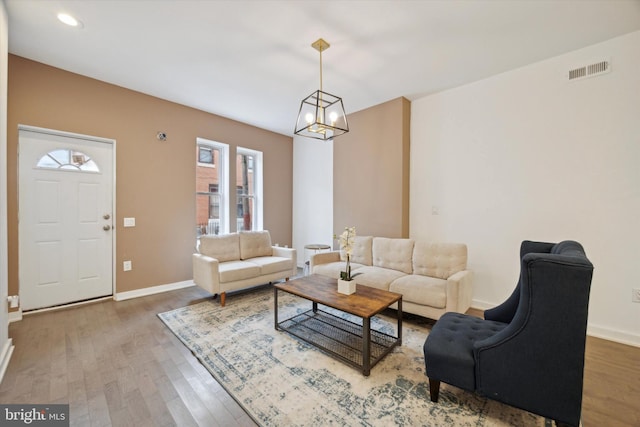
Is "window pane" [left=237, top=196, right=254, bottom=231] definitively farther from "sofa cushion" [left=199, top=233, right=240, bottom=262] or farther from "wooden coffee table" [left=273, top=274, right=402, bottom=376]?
"wooden coffee table" [left=273, top=274, right=402, bottom=376]

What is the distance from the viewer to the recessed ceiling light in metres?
2.26

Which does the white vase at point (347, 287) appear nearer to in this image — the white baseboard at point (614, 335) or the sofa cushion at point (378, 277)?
the sofa cushion at point (378, 277)

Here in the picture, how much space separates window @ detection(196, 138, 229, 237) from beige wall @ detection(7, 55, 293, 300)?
6.6 inches

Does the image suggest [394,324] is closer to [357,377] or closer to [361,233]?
[357,377]

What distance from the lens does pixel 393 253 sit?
349 cm

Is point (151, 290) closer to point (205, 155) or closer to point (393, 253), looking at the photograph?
point (205, 155)

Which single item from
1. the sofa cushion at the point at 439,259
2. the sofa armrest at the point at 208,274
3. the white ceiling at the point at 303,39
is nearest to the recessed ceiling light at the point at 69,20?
the white ceiling at the point at 303,39

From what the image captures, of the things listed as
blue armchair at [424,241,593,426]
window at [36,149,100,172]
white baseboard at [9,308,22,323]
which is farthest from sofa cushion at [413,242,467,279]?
white baseboard at [9,308,22,323]

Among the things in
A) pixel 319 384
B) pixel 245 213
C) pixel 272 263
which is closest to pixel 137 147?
pixel 245 213

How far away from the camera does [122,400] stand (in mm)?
1685

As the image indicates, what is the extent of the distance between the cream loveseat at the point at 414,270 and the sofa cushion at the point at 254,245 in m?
1.06

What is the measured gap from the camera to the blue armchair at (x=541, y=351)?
1.22m

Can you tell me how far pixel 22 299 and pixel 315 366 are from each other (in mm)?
3520

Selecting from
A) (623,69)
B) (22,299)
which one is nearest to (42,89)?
(22,299)
